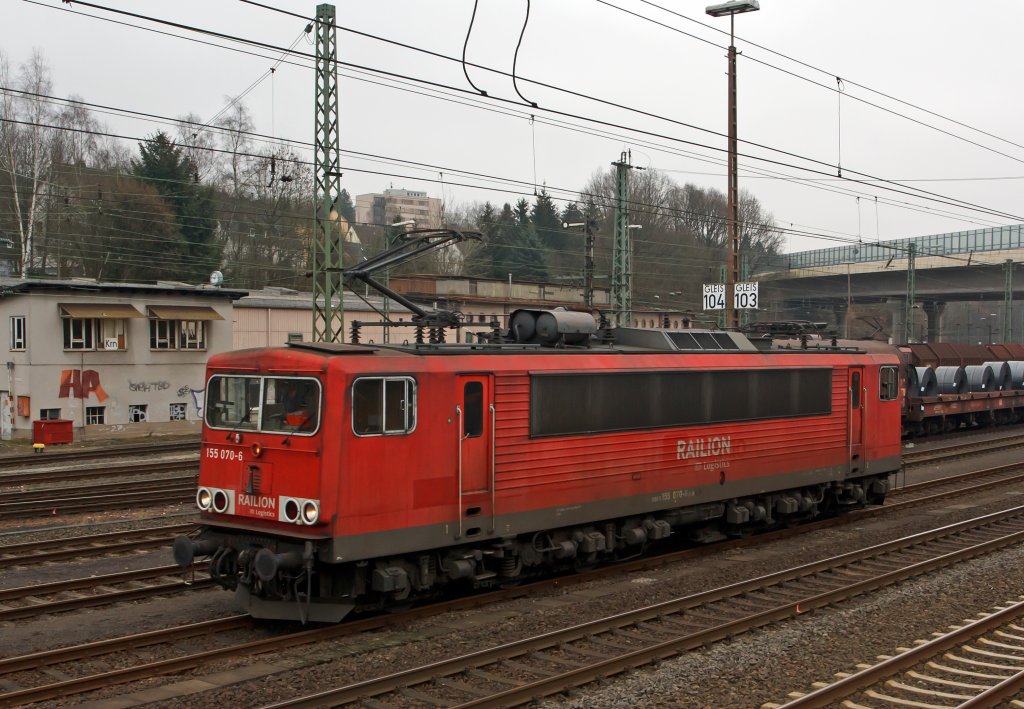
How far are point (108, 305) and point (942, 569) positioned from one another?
29.0 metres

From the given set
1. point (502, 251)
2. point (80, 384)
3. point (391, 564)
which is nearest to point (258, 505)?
point (391, 564)

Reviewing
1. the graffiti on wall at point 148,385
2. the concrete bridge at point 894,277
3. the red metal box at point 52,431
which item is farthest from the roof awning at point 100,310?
the concrete bridge at point 894,277

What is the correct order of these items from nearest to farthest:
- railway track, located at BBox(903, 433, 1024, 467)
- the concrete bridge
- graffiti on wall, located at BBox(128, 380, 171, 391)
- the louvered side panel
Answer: the louvered side panel → railway track, located at BBox(903, 433, 1024, 467) → graffiti on wall, located at BBox(128, 380, 171, 391) → the concrete bridge

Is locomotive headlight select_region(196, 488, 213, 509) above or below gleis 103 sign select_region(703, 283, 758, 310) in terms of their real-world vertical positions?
below

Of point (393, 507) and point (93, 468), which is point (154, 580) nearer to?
point (393, 507)

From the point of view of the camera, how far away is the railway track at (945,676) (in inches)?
326

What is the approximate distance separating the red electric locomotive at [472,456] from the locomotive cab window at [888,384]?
134 inches

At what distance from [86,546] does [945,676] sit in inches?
487

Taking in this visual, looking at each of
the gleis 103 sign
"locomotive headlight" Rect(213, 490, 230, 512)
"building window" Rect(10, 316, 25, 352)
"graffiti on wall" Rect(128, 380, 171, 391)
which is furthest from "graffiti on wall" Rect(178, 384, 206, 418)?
"locomotive headlight" Rect(213, 490, 230, 512)

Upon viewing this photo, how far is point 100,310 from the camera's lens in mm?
33031

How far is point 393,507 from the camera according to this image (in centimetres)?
1023

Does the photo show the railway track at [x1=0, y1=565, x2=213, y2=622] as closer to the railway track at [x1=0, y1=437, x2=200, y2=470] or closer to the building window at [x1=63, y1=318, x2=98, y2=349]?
the railway track at [x1=0, y1=437, x2=200, y2=470]

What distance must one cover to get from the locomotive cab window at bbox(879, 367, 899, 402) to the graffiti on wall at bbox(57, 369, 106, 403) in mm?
26533

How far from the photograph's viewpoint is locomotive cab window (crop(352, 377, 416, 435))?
32.9ft
